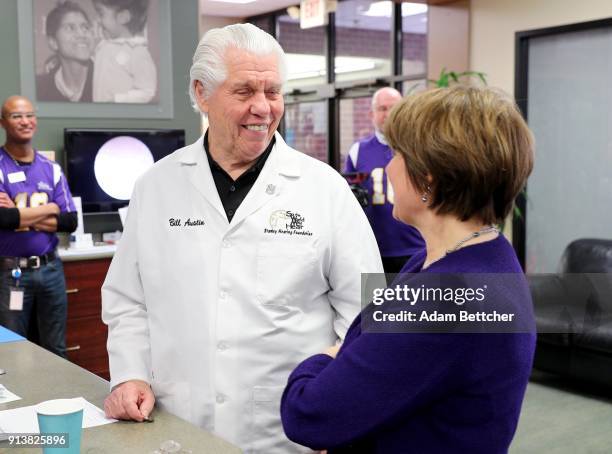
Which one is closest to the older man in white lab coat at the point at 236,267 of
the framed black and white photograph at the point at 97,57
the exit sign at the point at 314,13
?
the framed black and white photograph at the point at 97,57

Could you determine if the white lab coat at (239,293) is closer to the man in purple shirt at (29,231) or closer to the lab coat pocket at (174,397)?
the lab coat pocket at (174,397)

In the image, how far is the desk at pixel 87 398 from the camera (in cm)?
140

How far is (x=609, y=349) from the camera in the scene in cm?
429

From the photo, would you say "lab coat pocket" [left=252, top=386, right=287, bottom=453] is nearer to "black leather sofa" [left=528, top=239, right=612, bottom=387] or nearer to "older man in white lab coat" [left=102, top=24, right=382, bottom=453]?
"older man in white lab coat" [left=102, top=24, right=382, bottom=453]

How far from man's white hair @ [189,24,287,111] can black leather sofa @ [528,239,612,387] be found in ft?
10.9

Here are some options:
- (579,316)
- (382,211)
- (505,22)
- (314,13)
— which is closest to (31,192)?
(382,211)

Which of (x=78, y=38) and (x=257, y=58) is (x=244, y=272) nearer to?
(x=257, y=58)

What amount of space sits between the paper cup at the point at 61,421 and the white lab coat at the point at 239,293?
451 mm

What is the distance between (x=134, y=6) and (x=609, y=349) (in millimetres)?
3828

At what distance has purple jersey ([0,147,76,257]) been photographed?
393cm

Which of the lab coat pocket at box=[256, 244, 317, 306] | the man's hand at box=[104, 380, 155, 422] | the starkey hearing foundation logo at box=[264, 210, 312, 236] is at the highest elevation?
the starkey hearing foundation logo at box=[264, 210, 312, 236]

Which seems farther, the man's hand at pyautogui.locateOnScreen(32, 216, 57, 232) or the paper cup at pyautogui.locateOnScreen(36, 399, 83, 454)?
the man's hand at pyautogui.locateOnScreen(32, 216, 57, 232)

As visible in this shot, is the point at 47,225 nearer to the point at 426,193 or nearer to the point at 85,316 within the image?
the point at 85,316

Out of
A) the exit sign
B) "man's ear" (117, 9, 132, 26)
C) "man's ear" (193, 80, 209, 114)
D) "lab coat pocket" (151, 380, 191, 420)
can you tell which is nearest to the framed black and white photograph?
"man's ear" (117, 9, 132, 26)
